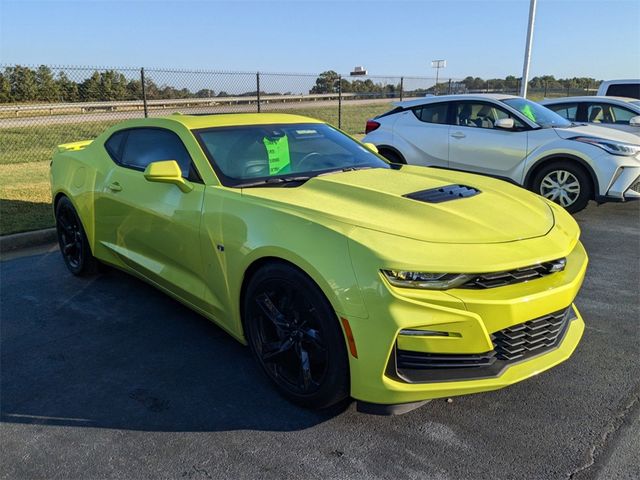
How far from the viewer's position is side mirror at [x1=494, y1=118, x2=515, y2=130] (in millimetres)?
7104

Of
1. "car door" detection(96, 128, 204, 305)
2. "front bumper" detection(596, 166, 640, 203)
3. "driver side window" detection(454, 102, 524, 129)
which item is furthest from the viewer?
"driver side window" detection(454, 102, 524, 129)

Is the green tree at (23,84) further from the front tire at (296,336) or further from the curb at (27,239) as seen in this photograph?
the front tire at (296,336)

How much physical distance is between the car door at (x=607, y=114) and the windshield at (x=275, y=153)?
6847 millimetres

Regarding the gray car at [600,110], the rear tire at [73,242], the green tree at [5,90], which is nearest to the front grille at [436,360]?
the rear tire at [73,242]

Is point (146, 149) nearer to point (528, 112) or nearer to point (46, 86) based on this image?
point (528, 112)

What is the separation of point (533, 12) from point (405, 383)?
47.9ft

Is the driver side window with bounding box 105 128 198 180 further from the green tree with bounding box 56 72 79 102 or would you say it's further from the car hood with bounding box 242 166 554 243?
the green tree with bounding box 56 72 79 102

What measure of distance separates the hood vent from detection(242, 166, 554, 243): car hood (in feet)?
0.15

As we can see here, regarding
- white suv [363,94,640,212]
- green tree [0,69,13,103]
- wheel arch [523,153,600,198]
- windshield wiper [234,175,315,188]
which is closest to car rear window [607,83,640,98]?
white suv [363,94,640,212]

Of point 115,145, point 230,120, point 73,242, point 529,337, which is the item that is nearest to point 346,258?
point 529,337

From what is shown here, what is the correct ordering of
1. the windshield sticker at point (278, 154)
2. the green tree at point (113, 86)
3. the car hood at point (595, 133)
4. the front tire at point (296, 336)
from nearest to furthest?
the front tire at point (296, 336) < the windshield sticker at point (278, 154) < the car hood at point (595, 133) < the green tree at point (113, 86)

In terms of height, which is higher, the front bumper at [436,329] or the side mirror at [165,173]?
the side mirror at [165,173]

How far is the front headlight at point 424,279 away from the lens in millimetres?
2334

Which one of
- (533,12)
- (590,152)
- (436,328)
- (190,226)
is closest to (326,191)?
(190,226)
